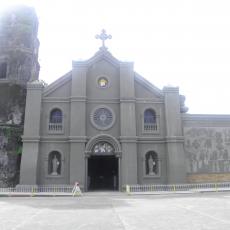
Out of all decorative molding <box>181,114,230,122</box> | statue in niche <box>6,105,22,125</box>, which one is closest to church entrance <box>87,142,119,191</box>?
decorative molding <box>181,114,230,122</box>

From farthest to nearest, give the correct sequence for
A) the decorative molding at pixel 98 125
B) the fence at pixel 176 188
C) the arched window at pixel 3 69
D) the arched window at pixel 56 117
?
the arched window at pixel 3 69, the arched window at pixel 56 117, the decorative molding at pixel 98 125, the fence at pixel 176 188

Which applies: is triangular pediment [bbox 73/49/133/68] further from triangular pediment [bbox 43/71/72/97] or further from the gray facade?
triangular pediment [bbox 43/71/72/97]

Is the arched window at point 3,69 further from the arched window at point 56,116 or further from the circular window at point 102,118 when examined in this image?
the circular window at point 102,118

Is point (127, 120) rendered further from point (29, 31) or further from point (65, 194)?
point (29, 31)

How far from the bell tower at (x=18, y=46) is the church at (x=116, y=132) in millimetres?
5676

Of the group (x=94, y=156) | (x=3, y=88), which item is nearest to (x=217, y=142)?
(x=94, y=156)

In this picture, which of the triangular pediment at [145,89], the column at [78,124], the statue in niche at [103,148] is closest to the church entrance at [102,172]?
the statue in niche at [103,148]

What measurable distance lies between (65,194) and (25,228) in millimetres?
14618

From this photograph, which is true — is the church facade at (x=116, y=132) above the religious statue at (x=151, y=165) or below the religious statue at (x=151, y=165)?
above

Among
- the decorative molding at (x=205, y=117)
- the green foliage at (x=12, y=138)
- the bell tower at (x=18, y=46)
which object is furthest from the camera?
the bell tower at (x=18, y=46)

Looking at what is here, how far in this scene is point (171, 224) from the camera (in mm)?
10188

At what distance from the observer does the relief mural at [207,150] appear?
2820 centimetres

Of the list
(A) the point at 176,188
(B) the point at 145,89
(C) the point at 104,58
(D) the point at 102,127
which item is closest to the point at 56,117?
(D) the point at 102,127

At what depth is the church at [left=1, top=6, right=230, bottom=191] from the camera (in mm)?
27062
